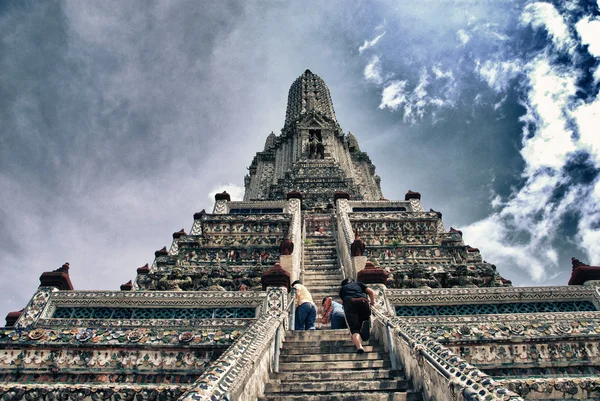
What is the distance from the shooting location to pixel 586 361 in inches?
228

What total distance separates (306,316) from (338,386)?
8.40 feet

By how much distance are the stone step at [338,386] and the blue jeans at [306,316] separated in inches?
95.2

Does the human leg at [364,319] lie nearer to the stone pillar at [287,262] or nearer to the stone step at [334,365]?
the stone step at [334,365]

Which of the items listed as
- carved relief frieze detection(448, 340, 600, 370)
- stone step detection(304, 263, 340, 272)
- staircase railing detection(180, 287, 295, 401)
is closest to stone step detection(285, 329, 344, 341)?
staircase railing detection(180, 287, 295, 401)

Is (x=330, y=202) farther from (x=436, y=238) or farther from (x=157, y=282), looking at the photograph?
(x=157, y=282)

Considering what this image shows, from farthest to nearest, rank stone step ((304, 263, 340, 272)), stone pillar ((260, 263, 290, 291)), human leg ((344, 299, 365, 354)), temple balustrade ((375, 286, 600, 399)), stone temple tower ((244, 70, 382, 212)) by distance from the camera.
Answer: stone temple tower ((244, 70, 382, 212))
stone step ((304, 263, 340, 272))
stone pillar ((260, 263, 290, 291))
human leg ((344, 299, 365, 354))
temple balustrade ((375, 286, 600, 399))

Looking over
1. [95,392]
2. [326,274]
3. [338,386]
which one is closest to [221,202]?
[326,274]

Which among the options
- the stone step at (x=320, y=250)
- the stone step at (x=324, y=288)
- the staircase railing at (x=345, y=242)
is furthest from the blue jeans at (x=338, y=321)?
the stone step at (x=320, y=250)

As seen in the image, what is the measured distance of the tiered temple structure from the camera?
4.45 metres

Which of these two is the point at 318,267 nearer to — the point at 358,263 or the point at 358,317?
the point at 358,263

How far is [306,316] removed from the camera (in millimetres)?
7000

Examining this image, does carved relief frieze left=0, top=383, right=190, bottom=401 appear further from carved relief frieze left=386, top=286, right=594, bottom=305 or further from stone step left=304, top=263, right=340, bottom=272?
stone step left=304, top=263, right=340, bottom=272

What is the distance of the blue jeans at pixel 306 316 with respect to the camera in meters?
7.00

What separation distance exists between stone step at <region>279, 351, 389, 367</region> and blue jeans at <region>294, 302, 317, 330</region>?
4.74ft
